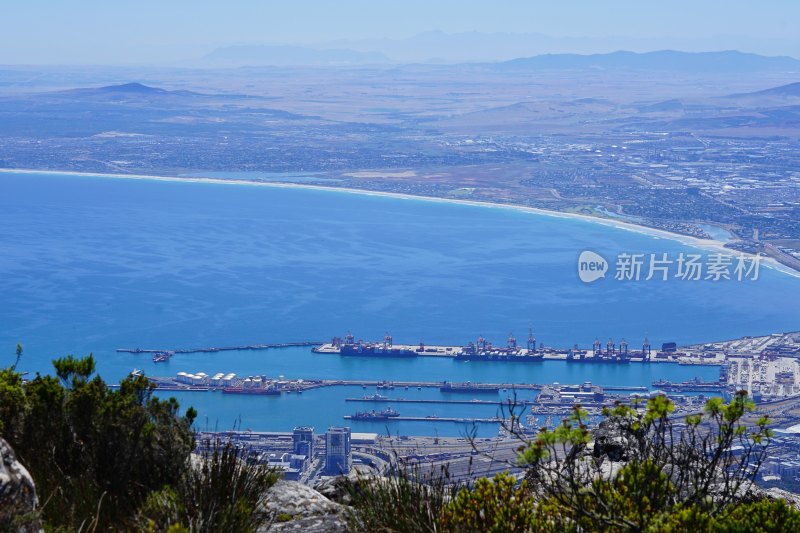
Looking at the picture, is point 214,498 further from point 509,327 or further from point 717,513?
point 509,327

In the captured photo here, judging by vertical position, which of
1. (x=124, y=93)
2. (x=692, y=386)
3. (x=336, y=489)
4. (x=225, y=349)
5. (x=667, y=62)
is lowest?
(x=225, y=349)

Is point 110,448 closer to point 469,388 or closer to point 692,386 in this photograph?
point 469,388

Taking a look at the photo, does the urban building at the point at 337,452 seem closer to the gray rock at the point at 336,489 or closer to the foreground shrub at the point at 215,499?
the gray rock at the point at 336,489

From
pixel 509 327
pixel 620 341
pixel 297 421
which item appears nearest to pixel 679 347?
pixel 620 341

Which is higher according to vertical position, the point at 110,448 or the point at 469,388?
the point at 110,448

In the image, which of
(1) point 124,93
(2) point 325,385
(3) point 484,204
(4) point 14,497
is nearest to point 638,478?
(4) point 14,497

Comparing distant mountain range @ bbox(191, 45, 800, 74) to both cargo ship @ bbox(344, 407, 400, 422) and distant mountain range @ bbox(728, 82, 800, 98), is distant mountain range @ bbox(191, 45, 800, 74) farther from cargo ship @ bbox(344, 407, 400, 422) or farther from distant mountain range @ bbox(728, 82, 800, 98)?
cargo ship @ bbox(344, 407, 400, 422)

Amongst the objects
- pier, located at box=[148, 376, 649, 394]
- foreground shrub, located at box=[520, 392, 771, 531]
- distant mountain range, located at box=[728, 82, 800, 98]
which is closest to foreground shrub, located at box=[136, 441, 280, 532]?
foreground shrub, located at box=[520, 392, 771, 531]
